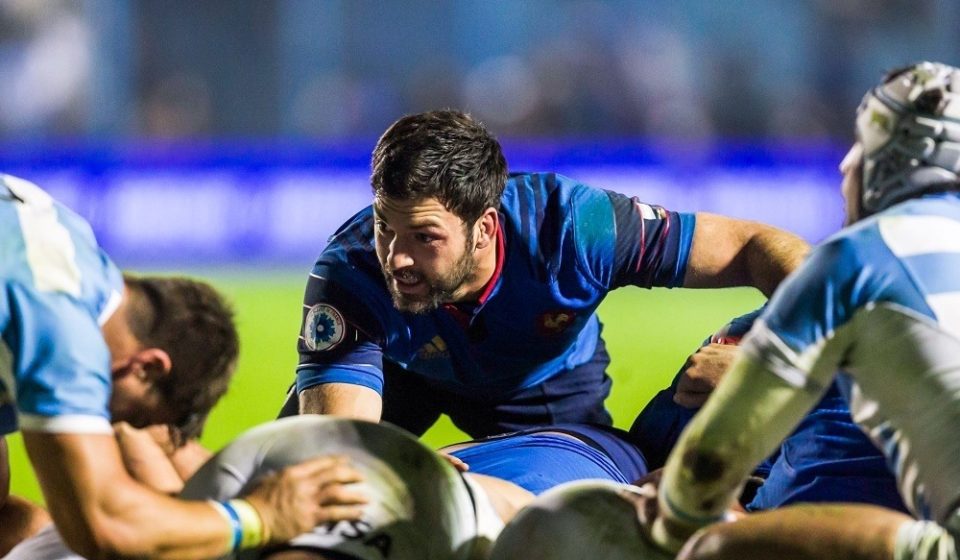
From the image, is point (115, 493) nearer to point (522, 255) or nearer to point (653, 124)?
point (522, 255)

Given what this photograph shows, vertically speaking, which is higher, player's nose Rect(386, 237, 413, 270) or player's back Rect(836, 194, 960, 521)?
player's back Rect(836, 194, 960, 521)

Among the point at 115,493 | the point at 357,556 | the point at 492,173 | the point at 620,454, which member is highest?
the point at 492,173

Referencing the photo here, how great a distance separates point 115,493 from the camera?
3.18 metres

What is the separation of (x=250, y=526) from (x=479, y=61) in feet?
36.5

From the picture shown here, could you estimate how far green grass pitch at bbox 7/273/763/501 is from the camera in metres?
7.68

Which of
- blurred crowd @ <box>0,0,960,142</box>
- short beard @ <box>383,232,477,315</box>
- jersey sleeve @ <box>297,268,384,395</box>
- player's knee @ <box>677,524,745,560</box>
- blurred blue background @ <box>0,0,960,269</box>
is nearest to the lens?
player's knee @ <box>677,524,745,560</box>

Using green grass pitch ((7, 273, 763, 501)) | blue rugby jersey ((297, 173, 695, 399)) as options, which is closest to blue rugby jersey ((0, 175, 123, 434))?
blue rugby jersey ((297, 173, 695, 399))

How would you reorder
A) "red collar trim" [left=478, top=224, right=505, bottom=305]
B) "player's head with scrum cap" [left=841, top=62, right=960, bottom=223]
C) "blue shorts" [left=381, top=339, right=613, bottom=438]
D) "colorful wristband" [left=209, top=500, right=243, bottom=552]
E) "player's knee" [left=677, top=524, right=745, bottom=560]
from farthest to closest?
"blue shorts" [left=381, top=339, right=613, bottom=438], "red collar trim" [left=478, top=224, right=505, bottom=305], "colorful wristband" [left=209, top=500, right=243, bottom=552], "player's head with scrum cap" [left=841, top=62, right=960, bottom=223], "player's knee" [left=677, top=524, right=745, bottom=560]

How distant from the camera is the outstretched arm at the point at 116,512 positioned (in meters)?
3.18

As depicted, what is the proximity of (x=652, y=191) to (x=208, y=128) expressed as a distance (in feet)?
14.9

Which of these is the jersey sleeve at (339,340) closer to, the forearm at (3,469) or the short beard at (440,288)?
the short beard at (440,288)

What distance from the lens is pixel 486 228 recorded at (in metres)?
4.77

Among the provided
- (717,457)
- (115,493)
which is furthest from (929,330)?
(115,493)

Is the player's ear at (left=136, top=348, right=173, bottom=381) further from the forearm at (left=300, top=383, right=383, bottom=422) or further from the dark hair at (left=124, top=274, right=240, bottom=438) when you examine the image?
the forearm at (left=300, top=383, right=383, bottom=422)
